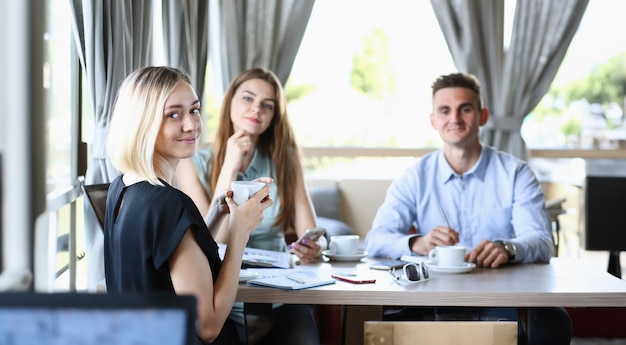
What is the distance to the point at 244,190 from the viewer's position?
7.62 feet

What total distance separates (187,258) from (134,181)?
26 cm

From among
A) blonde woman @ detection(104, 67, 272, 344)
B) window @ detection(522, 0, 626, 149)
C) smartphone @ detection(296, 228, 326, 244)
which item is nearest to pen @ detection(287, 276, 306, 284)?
blonde woman @ detection(104, 67, 272, 344)

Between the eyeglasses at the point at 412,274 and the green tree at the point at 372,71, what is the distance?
4900mm

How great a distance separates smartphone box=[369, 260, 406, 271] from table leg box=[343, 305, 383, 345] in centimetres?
26

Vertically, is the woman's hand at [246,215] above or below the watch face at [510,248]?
above

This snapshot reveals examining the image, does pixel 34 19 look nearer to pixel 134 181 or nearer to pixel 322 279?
pixel 134 181

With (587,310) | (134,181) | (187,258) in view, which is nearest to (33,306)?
(187,258)

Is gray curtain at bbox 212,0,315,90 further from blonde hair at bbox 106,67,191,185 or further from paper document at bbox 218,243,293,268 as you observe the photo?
blonde hair at bbox 106,67,191,185

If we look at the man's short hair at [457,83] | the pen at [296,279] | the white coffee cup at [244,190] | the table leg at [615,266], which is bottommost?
the table leg at [615,266]

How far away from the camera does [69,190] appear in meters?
3.25

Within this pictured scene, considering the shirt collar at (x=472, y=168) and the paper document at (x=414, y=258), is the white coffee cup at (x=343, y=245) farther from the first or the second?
the shirt collar at (x=472, y=168)

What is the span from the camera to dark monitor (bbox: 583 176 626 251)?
13.9 ft

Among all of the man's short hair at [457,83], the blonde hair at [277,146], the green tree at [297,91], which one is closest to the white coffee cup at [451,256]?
the blonde hair at [277,146]

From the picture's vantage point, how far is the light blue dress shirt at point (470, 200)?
3152 mm
